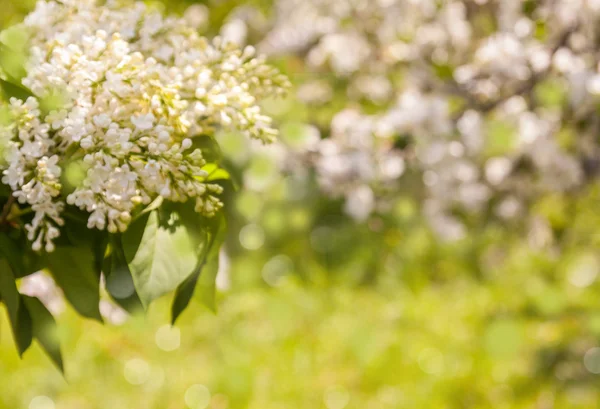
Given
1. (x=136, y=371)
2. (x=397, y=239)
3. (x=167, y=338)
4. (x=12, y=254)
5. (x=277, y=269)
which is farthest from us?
(x=277, y=269)

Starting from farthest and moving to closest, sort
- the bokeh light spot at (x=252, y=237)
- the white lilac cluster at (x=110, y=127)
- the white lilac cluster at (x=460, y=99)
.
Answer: the bokeh light spot at (x=252, y=237) → the white lilac cluster at (x=460, y=99) → the white lilac cluster at (x=110, y=127)

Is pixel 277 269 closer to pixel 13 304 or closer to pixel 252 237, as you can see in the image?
pixel 252 237

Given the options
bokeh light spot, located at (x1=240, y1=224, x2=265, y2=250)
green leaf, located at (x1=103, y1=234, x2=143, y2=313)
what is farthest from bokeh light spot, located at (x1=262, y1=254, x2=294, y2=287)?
green leaf, located at (x1=103, y1=234, x2=143, y2=313)

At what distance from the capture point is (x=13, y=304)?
83 centimetres

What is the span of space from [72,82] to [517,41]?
176 centimetres

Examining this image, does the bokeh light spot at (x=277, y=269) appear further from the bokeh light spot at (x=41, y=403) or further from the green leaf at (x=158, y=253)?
the green leaf at (x=158, y=253)

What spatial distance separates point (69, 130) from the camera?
2.43 ft

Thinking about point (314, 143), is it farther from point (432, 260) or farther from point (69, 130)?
point (69, 130)

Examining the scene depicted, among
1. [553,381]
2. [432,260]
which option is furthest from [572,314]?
[432,260]

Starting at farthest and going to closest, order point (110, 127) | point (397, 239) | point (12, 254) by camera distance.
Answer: point (397, 239) → point (12, 254) → point (110, 127)

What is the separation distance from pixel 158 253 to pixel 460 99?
170 centimetres

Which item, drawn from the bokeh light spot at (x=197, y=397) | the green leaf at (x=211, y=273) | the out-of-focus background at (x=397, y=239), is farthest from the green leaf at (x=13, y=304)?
the bokeh light spot at (x=197, y=397)

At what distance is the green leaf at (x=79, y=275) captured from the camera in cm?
85

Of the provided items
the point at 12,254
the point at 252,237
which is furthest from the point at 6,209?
the point at 252,237
